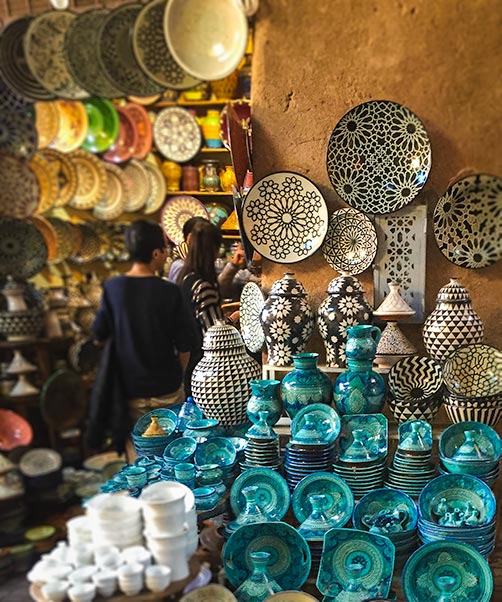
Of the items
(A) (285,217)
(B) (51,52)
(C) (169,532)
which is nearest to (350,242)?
(A) (285,217)

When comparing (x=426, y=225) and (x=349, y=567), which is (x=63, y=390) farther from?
(x=426, y=225)

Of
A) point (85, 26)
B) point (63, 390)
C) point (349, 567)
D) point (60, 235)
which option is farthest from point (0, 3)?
point (349, 567)

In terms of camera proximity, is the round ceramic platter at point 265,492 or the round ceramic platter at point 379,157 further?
the round ceramic platter at point 379,157

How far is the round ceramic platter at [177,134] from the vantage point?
1914 millimetres

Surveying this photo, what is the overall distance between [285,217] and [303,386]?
27.2 inches

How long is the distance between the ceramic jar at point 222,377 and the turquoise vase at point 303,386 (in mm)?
163

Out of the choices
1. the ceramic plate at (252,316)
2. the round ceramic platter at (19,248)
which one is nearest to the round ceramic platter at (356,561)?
the ceramic plate at (252,316)

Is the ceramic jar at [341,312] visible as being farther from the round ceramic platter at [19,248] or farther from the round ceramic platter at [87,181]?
the round ceramic platter at [19,248]

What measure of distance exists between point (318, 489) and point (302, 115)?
1.39 metres

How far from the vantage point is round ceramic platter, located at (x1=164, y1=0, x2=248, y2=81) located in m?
1.85

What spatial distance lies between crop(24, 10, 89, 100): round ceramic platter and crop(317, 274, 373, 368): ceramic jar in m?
1.12

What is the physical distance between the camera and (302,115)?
7.62 feet

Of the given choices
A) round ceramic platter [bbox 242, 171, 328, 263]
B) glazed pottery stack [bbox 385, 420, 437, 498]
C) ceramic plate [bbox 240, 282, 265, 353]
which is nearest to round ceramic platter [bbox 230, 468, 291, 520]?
glazed pottery stack [bbox 385, 420, 437, 498]

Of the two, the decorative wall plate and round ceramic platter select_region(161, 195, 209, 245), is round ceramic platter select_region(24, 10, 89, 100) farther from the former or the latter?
the decorative wall plate
